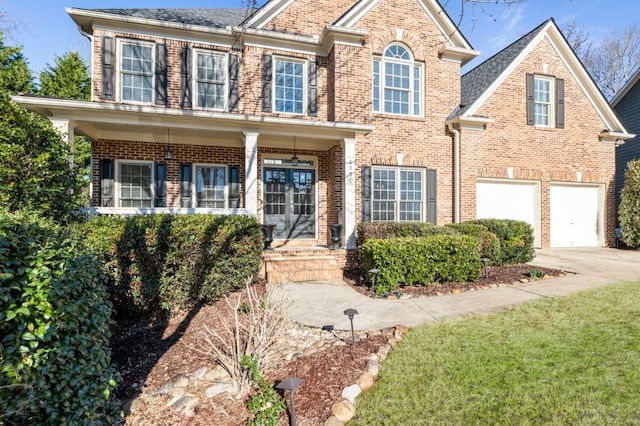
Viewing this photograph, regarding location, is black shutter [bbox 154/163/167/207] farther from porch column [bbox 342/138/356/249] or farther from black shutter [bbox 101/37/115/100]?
porch column [bbox 342/138/356/249]

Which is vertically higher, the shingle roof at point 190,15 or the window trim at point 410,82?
the shingle roof at point 190,15

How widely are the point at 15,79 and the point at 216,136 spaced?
385 inches

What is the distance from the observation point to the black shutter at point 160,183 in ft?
30.7

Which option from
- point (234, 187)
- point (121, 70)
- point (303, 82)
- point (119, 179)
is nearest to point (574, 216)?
point (303, 82)

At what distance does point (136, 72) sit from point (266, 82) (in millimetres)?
3650

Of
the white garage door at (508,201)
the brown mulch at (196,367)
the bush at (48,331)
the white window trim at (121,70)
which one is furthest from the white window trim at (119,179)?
the white garage door at (508,201)

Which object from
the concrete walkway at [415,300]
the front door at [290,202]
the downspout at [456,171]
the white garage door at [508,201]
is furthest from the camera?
the white garage door at [508,201]

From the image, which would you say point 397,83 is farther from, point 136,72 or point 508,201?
point 136,72

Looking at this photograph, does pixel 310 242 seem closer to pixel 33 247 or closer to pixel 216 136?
pixel 216 136

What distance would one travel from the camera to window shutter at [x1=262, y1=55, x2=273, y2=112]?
32.9 feet

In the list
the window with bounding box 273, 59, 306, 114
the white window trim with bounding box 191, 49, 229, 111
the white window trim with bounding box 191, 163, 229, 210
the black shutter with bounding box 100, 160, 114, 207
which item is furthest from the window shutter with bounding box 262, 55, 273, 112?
the black shutter with bounding box 100, 160, 114, 207

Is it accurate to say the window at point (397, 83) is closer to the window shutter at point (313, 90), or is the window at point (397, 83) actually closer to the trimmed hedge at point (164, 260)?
the window shutter at point (313, 90)

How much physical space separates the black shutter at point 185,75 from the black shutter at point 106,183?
2648 mm

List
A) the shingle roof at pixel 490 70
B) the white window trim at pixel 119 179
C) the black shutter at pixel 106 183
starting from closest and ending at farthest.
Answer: the black shutter at pixel 106 183 → the white window trim at pixel 119 179 → the shingle roof at pixel 490 70
